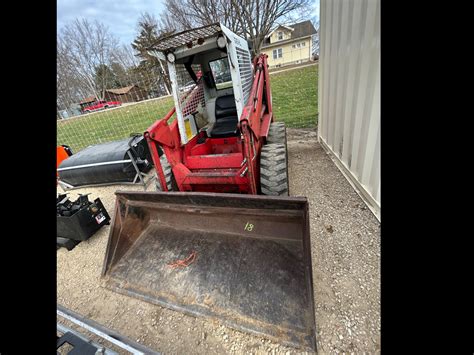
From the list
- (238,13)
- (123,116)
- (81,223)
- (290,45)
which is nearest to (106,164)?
(81,223)

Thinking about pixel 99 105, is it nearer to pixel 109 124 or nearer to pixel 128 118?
pixel 109 124

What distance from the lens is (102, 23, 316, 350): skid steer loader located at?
152 centimetres

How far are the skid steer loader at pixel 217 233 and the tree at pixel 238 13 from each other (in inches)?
548

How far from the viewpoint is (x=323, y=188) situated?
301cm

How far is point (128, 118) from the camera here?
9734 millimetres

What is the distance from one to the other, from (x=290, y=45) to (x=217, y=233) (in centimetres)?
3324

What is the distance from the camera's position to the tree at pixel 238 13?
14.3 metres

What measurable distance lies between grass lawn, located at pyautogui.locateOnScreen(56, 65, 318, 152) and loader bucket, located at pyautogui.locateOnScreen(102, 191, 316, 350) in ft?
16.9

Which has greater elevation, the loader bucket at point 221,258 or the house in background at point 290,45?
the house in background at point 290,45

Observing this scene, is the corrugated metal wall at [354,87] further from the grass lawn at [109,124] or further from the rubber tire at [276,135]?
the grass lawn at [109,124]

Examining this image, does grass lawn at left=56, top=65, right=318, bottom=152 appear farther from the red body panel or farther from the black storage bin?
the black storage bin

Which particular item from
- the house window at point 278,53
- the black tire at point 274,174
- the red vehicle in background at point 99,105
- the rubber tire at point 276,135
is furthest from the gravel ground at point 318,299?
the house window at point 278,53
